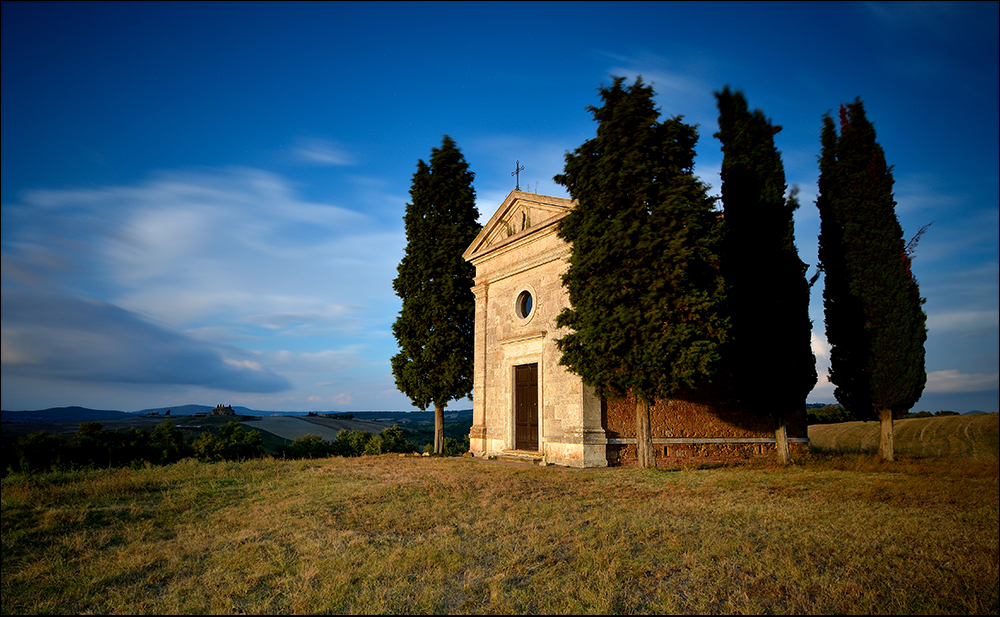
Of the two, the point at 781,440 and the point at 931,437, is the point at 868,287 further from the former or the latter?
the point at 931,437

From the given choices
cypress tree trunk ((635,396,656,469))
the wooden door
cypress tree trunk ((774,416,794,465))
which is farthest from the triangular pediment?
cypress tree trunk ((774,416,794,465))

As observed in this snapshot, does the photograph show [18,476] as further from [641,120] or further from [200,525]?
[641,120]

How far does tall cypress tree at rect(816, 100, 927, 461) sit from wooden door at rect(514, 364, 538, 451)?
905cm

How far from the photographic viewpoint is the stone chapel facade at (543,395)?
15125mm

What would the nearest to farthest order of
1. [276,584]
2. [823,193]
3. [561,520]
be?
[276,584] → [561,520] → [823,193]

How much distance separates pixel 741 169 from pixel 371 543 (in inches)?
582

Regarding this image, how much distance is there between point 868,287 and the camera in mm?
14820

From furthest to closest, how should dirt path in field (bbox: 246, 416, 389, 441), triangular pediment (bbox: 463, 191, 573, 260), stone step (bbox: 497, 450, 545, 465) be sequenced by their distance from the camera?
dirt path in field (bbox: 246, 416, 389, 441), triangular pediment (bbox: 463, 191, 573, 260), stone step (bbox: 497, 450, 545, 465)

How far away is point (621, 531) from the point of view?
696 cm

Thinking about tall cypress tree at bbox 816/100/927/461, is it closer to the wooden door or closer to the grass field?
the grass field

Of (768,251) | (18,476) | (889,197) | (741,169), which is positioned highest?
(741,169)

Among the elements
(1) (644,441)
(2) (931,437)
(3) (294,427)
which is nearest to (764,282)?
(1) (644,441)

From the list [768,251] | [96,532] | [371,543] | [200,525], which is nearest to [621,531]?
[371,543]

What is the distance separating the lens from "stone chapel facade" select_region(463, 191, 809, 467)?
15.1 m
